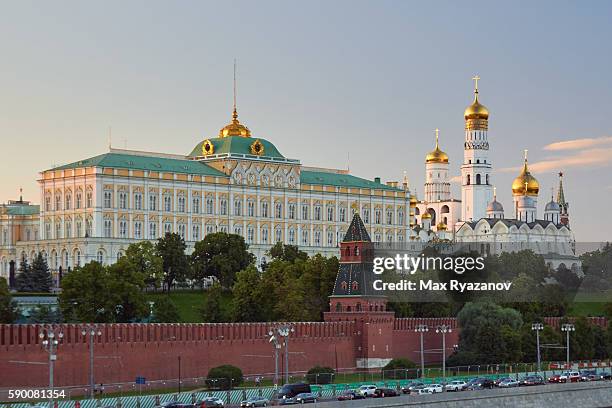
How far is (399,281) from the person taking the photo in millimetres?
107000

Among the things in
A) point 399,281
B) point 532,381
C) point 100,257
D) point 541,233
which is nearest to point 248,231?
point 100,257

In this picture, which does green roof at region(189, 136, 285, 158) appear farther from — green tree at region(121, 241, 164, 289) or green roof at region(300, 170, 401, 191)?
green tree at region(121, 241, 164, 289)

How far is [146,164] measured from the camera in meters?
139

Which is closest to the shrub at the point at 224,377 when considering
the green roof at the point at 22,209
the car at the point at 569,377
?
the car at the point at 569,377

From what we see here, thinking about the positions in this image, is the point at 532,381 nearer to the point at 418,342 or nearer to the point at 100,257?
the point at 418,342

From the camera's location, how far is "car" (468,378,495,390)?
77.0 metres

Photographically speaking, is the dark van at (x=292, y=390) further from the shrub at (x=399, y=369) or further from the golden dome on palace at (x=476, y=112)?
the golden dome on palace at (x=476, y=112)

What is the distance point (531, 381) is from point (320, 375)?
10.5 metres

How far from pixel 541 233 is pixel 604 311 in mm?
70952

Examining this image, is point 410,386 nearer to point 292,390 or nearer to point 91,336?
point 292,390

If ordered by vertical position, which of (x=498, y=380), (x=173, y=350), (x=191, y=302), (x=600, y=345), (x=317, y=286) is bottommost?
(x=498, y=380)

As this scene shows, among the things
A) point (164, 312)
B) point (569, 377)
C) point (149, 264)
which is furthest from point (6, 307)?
point (569, 377)

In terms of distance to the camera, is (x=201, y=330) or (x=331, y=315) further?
(x=331, y=315)

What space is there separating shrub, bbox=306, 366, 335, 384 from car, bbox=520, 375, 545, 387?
9.69 meters
